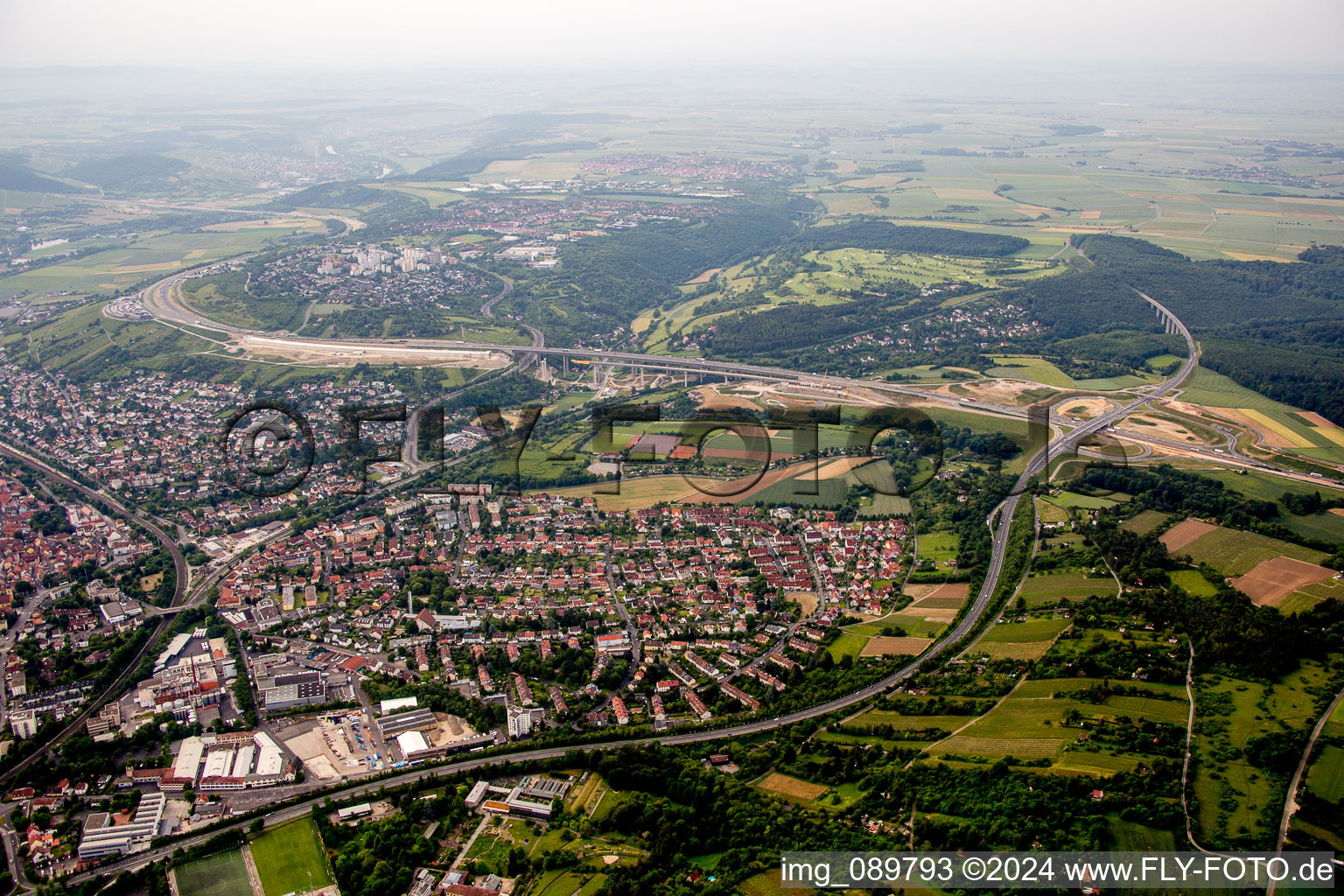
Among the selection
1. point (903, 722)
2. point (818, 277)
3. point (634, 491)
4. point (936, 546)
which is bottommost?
point (903, 722)

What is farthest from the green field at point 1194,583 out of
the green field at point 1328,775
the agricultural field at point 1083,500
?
the green field at point 1328,775

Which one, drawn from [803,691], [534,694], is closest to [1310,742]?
[803,691]

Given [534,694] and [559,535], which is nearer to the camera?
[534,694]

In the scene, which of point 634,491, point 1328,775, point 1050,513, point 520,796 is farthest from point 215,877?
point 1050,513

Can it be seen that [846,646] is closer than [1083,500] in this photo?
Yes

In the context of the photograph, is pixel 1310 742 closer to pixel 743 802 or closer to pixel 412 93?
pixel 743 802

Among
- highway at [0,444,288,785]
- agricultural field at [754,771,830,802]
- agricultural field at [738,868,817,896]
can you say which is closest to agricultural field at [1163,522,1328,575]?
agricultural field at [754,771,830,802]

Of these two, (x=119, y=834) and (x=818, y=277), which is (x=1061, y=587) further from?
(x=818, y=277)
